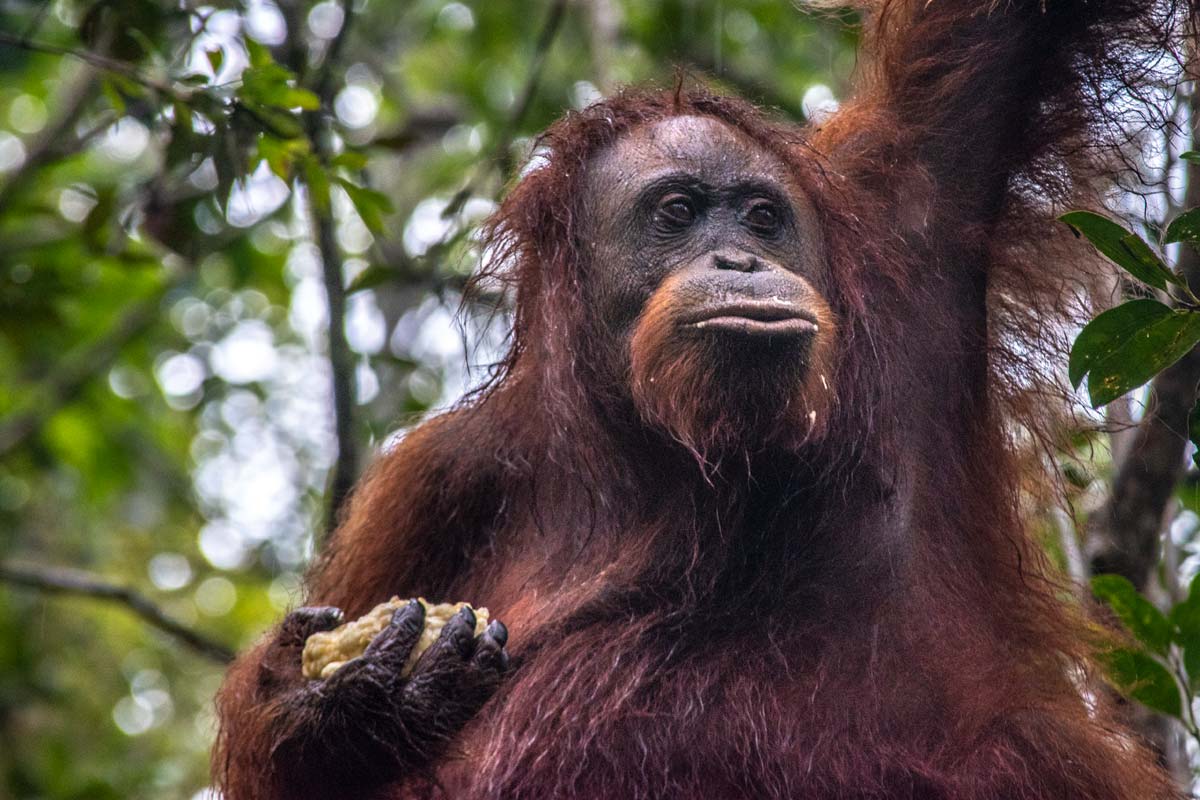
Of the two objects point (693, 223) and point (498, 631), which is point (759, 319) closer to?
point (693, 223)

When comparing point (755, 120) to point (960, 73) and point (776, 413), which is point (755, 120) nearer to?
point (960, 73)

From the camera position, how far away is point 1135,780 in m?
3.36

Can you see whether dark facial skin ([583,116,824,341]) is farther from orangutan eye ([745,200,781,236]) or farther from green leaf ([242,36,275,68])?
green leaf ([242,36,275,68])

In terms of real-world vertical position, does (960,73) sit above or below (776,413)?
above

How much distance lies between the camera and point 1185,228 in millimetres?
2590

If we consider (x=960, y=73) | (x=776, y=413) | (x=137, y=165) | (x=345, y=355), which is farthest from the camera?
(x=137, y=165)

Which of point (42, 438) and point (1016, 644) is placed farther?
point (42, 438)

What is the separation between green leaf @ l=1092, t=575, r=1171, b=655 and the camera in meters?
3.27

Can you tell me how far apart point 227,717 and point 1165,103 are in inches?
119

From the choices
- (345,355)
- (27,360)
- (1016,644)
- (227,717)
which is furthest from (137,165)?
(1016,644)

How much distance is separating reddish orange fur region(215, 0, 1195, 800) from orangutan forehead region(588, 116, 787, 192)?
0.06 meters

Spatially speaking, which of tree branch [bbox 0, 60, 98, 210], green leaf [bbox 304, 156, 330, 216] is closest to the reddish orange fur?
green leaf [bbox 304, 156, 330, 216]

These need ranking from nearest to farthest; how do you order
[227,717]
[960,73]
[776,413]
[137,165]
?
[776,413] → [960,73] → [227,717] → [137,165]

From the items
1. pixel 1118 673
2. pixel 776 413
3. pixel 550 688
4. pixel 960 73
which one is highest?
pixel 960 73
